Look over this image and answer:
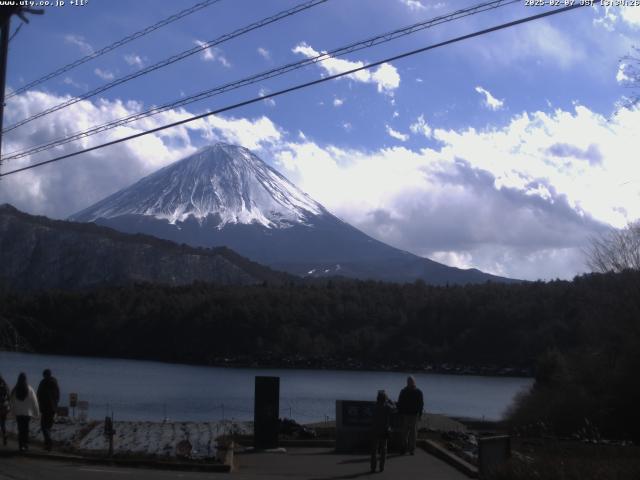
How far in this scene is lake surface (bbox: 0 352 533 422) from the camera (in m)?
39.5

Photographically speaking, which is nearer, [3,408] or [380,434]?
[380,434]

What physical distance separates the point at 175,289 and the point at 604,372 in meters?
103

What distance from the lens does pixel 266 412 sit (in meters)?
16.8

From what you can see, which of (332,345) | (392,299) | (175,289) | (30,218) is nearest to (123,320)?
(175,289)

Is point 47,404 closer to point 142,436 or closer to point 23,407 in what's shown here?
point 23,407

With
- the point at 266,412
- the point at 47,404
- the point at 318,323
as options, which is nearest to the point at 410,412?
the point at 266,412

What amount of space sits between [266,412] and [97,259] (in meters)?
170

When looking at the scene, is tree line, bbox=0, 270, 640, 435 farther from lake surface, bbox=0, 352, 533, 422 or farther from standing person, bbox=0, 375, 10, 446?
standing person, bbox=0, 375, 10, 446

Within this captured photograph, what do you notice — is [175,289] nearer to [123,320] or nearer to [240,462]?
[123,320]

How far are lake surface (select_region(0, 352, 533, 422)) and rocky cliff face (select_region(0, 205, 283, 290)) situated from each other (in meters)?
89.9

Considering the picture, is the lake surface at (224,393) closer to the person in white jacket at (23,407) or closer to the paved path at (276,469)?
the paved path at (276,469)

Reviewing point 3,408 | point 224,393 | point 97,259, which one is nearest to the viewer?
point 3,408

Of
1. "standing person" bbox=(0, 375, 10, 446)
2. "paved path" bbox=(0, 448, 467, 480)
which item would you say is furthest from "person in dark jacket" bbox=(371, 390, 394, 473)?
"standing person" bbox=(0, 375, 10, 446)

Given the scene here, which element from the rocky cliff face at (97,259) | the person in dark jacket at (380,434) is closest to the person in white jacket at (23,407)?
the person in dark jacket at (380,434)
